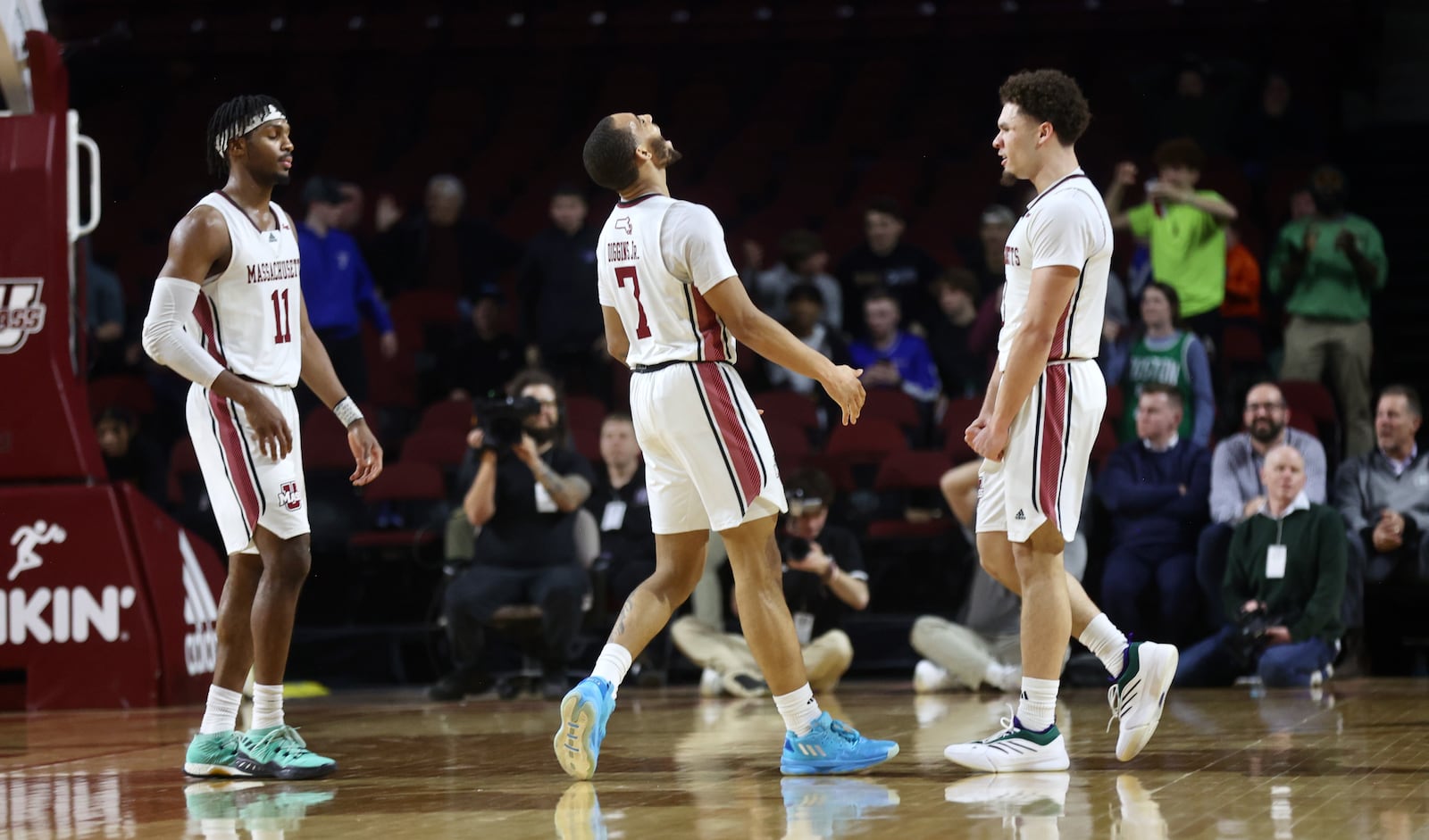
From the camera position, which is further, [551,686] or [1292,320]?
[1292,320]

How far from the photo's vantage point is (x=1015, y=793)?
478 centimetres

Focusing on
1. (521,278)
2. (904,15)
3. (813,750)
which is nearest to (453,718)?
(813,750)

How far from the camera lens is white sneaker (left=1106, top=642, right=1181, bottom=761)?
5309 mm

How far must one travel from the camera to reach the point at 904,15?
14695 mm

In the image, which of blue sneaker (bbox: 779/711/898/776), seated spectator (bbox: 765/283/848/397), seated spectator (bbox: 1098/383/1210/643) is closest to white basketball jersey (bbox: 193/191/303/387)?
blue sneaker (bbox: 779/711/898/776)

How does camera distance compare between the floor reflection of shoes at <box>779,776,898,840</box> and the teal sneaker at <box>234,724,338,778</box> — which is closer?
the floor reflection of shoes at <box>779,776,898,840</box>

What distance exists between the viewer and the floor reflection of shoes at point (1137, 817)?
4047 mm

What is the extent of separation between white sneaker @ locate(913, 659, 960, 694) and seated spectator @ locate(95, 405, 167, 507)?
4943mm

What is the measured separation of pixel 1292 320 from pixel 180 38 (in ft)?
31.0

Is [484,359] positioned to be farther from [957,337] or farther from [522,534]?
[957,337]

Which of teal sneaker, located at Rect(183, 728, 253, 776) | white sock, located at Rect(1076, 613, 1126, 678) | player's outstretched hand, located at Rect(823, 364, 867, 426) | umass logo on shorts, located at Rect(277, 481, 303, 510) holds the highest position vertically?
player's outstretched hand, located at Rect(823, 364, 867, 426)

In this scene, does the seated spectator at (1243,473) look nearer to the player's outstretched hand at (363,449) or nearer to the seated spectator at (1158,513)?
the seated spectator at (1158,513)

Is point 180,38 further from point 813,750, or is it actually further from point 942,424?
point 813,750

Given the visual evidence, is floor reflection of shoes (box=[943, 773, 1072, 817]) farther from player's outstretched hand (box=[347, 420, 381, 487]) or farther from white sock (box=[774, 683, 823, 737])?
player's outstretched hand (box=[347, 420, 381, 487])
